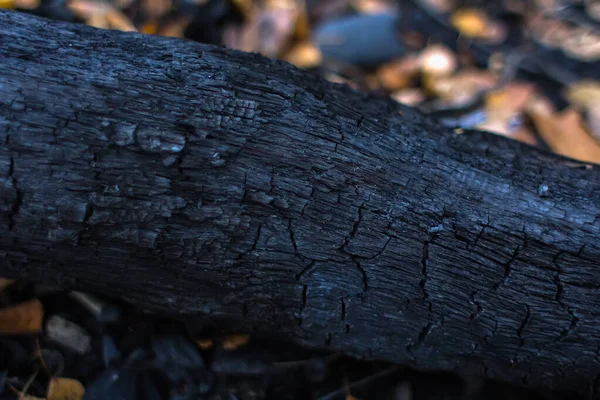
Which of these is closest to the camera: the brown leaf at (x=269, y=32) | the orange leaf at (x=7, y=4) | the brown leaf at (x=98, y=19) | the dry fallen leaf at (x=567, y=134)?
the orange leaf at (x=7, y=4)

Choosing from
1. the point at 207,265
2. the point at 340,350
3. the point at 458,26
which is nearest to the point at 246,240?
the point at 207,265

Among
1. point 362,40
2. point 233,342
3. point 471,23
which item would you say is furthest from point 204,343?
point 471,23

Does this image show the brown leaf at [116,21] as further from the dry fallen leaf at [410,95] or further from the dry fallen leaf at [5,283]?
the dry fallen leaf at [410,95]

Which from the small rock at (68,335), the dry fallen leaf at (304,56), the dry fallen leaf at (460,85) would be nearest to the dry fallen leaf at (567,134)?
the dry fallen leaf at (460,85)

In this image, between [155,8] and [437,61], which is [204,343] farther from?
[437,61]

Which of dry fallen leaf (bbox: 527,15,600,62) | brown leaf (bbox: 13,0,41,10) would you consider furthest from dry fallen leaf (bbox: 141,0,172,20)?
dry fallen leaf (bbox: 527,15,600,62)

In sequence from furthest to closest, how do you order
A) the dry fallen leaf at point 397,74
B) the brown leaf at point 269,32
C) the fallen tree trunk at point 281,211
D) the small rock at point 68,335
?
1. the dry fallen leaf at point 397,74
2. the brown leaf at point 269,32
3. the small rock at point 68,335
4. the fallen tree trunk at point 281,211

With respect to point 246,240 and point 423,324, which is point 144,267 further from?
point 423,324
